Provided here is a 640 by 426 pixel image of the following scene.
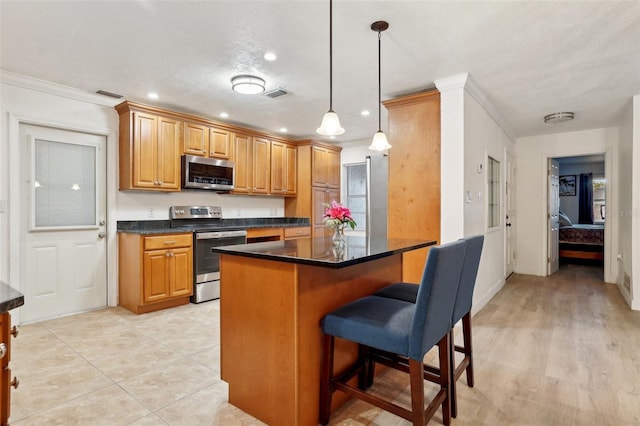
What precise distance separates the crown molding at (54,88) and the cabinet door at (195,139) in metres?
0.78

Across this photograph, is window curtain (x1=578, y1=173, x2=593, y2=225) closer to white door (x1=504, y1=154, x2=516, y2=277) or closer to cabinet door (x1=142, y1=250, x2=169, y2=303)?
white door (x1=504, y1=154, x2=516, y2=277)

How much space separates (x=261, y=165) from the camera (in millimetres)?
5250

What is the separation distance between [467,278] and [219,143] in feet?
12.3

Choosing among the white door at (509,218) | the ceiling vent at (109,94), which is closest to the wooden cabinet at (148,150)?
the ceiling vent at (109,94)

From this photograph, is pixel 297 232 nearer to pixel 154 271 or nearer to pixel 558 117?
pixel 154 271

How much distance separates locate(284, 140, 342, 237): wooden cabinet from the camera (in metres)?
5.72

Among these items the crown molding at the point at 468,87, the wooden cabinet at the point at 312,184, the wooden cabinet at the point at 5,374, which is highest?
the crown molding at the point at 468,87

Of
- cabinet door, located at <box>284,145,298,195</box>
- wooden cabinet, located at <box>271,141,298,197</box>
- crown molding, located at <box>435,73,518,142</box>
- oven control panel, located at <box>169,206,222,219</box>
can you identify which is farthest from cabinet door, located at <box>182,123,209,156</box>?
crown molding, located at <box>435,73,518,142</box>

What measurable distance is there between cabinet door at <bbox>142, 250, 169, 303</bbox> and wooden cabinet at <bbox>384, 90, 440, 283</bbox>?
2532mm

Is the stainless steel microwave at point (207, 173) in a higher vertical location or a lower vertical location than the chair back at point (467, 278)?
higher

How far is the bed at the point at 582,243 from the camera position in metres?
6.42

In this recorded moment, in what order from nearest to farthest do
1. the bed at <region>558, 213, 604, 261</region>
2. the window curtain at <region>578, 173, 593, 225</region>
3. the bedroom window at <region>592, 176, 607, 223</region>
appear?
the bed at <region>558, 213, 604, 261</region> < the bedroom window at <region>592, 176, 607, 223</region> < the window curtain at <region>578, 173, 593, 225</region>

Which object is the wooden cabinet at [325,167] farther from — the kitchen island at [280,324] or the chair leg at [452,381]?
the chair leg at [452,381]

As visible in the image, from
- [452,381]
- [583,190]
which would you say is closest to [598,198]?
[583,190]
